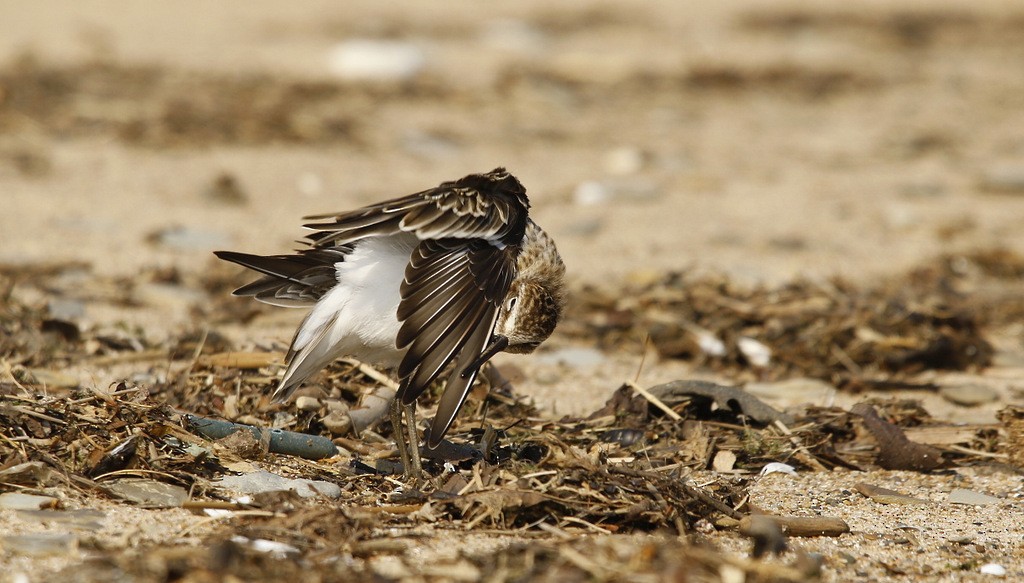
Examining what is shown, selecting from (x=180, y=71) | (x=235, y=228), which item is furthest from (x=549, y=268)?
(x=180, y=71)

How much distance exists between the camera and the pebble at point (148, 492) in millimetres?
3812

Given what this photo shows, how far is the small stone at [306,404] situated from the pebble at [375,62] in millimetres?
8691

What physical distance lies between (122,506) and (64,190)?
A: 19.3 feet

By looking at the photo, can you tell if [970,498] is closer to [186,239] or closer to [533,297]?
[533,297]

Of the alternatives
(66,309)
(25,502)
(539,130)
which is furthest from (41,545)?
(539,130)

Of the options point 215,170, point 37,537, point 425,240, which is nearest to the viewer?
point 37,537

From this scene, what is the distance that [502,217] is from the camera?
4.46m

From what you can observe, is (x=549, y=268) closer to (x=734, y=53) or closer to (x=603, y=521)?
(x=603, y=521)

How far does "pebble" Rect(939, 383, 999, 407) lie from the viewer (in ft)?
19.4

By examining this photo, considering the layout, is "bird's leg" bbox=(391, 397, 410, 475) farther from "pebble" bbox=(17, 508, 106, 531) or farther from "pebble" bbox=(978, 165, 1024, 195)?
"pebble" bbox=(978, 165, 1024, 195)

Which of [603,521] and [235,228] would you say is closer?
[603,521]

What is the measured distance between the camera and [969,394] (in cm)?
598

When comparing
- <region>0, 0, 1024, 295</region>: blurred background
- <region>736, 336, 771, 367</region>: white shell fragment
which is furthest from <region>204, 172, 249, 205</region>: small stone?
<region>736, 336, 771, 367</region>: white shell fragment

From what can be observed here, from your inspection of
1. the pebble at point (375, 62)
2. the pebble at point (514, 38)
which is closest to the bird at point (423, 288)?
the pebble at point (375, 62)
